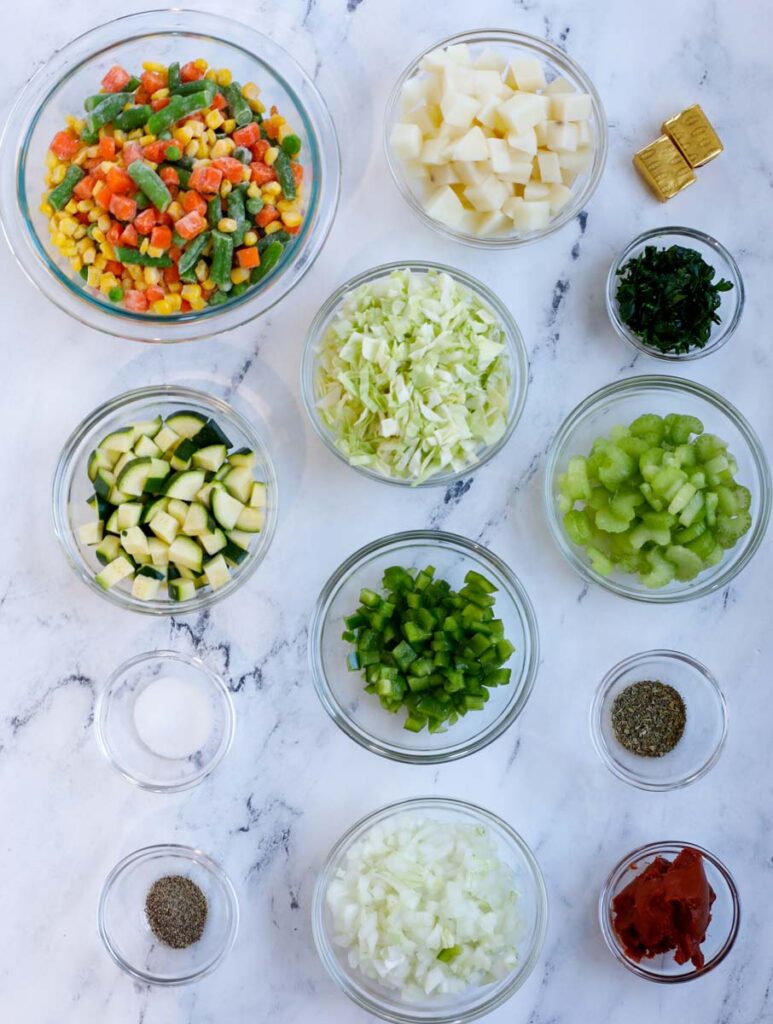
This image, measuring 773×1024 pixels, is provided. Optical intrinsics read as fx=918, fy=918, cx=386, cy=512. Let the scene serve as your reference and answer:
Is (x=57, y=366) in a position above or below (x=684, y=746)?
above

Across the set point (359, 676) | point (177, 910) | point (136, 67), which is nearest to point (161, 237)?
point (136, 67)

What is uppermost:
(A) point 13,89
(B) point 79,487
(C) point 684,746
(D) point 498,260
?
(A) point 13,89

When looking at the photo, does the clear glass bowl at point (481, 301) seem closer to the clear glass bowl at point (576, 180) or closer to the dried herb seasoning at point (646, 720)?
the clear glass bowl at point (576, 180)

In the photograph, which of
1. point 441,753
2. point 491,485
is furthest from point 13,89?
point 441,753

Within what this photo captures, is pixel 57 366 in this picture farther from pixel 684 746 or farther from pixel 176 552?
pixel 684 746

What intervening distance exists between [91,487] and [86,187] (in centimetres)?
86

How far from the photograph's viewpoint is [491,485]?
2852mm

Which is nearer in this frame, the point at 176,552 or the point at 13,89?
the point at 176,552

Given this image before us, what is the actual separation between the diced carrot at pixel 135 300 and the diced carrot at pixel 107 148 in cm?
35

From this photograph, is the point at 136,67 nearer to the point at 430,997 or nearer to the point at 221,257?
the point at 221,257

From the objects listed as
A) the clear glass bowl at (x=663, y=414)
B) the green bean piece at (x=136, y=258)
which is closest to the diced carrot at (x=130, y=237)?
the green bean piece at (x=136, y=258)

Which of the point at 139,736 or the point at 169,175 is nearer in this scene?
the point at 169,175

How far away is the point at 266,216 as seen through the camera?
8.34 feet

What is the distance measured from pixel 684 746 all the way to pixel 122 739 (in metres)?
1.75
